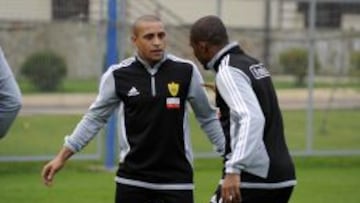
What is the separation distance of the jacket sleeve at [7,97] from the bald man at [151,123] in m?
2.01

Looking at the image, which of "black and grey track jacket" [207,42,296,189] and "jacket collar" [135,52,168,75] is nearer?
"black and grey track jacket" [207,42,296,189]

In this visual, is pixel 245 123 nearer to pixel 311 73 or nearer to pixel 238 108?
pixel 238 108

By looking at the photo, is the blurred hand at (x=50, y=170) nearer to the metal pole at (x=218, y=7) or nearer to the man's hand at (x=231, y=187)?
the man's hand at (x=231, y=187)

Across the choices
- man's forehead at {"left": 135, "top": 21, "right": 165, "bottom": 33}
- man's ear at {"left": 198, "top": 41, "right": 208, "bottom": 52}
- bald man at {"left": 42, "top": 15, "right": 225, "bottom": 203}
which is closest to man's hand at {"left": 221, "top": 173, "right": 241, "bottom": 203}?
man's ear at {"left": 198, "top": 41, "right": 208, "bottom": 52}

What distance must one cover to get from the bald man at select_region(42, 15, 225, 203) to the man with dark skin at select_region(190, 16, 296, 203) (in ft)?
1.98

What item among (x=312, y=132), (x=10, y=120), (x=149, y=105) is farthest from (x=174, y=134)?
(x=312, y=132)

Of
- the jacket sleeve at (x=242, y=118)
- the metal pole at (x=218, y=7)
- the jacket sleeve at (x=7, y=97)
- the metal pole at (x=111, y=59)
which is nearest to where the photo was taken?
the jacket sleeve at (x=7, y=97)

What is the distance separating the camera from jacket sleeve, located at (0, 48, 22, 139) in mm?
4035

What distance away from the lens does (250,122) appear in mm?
5152

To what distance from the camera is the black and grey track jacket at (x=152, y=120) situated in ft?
20.3

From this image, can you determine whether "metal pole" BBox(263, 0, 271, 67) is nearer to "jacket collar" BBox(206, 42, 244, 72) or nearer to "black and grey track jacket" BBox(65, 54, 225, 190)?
"black and grey track jacket" BBox(65, 54, 225, 190)

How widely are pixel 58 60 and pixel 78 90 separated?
59 centimetres

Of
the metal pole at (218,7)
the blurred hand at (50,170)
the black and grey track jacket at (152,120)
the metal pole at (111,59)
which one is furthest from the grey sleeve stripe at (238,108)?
the metal pole at (218,7)

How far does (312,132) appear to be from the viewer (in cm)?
1559
